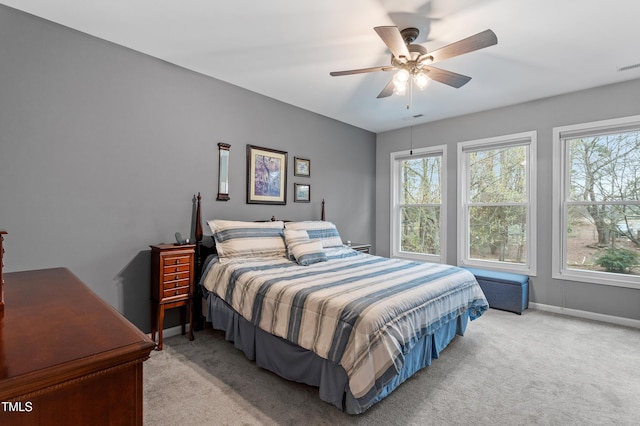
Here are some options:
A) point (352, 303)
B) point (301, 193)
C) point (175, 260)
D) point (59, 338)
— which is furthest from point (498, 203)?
point (59, 338)

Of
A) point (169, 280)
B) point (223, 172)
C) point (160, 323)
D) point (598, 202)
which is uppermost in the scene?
point (223, 172)

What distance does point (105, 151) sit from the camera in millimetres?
2789

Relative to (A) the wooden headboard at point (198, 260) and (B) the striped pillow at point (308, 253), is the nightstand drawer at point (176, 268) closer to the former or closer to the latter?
(A) the wooden headboard at point (198, 260)

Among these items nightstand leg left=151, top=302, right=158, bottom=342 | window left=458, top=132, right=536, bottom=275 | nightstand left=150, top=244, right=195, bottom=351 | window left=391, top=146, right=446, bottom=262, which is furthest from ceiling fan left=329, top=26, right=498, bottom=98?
nightstand leg left=151, top=302, right=158, bottom=342

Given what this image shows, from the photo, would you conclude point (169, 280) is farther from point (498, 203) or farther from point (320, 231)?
point (498, 203)

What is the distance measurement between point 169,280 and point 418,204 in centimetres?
406

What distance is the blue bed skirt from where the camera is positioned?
1925mm

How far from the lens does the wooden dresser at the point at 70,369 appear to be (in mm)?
704

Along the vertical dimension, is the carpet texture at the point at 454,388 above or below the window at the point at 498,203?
below

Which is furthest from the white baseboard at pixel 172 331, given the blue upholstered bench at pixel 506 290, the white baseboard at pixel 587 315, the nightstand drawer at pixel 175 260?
the white baseboard at pixel 587 315

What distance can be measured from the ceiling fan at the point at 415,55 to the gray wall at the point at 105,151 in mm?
1705

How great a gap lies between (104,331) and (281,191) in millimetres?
3308

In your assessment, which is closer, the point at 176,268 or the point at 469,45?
the point at 469,45

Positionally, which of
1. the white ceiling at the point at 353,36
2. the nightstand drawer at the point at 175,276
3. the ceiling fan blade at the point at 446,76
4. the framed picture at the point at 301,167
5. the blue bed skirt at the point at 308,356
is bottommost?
the blue bed skirt at the point at 308,356
